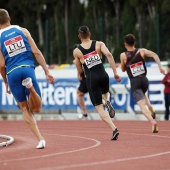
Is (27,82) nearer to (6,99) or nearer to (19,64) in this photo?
(19,64)

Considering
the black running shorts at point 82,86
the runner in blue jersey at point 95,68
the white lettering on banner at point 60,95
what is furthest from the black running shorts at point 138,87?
the white lettering on banner at point 60,95

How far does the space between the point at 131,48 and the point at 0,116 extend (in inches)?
457

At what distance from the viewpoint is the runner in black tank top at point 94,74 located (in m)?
15.7

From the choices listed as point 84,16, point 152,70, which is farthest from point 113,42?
point 84,16

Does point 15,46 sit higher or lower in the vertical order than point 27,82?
higher

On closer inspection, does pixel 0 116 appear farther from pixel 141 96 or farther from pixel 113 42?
pixel 141 96

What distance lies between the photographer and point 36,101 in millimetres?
12938

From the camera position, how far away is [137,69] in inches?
717

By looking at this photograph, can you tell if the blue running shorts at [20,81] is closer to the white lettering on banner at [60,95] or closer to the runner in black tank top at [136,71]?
the runner in black tank top at [136,71]

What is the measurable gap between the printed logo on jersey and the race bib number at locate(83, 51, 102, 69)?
2785 millimetres

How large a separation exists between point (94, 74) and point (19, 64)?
117 inches

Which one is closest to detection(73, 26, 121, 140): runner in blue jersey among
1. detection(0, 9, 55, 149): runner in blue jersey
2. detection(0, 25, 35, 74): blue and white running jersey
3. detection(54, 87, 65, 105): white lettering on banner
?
detection(0, 9, 55, 149): runner in blue jersey

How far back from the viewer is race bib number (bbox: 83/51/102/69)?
1570 cm

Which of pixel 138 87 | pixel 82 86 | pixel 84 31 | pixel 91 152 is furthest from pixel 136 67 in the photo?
pixel 82 86
